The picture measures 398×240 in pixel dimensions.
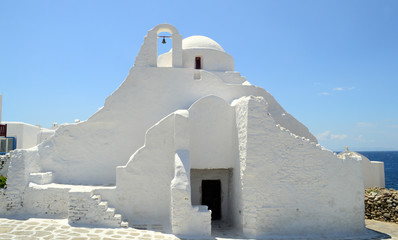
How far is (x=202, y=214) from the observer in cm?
884

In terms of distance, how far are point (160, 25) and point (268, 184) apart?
803 cm

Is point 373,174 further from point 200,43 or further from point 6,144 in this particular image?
point 6,144

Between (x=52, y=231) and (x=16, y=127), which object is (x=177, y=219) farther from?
(x=16, y=127)

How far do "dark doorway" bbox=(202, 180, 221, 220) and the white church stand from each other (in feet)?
0.14

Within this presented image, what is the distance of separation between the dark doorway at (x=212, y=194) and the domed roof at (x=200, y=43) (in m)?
6.91

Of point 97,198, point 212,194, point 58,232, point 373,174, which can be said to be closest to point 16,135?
point 97,198

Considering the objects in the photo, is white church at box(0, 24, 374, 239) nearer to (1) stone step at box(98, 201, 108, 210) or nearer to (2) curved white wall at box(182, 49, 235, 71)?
(1) stone step at box(98, 201, 108, 210)

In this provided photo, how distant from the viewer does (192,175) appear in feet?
38.8

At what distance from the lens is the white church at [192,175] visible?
944 cm

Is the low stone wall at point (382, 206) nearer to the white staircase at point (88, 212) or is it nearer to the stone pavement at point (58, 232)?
the stone pavement at point (58, 232)

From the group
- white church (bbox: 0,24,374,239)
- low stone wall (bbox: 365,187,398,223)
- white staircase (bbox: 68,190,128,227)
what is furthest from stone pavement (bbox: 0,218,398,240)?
low stone wall (bbox: 365,187,398,223)

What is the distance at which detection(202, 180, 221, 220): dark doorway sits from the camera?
39.7 feet

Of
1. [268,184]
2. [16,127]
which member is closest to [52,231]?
[268,184]

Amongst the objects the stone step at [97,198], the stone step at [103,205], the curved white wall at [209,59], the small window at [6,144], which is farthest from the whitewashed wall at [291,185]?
the small window at [6,144]
